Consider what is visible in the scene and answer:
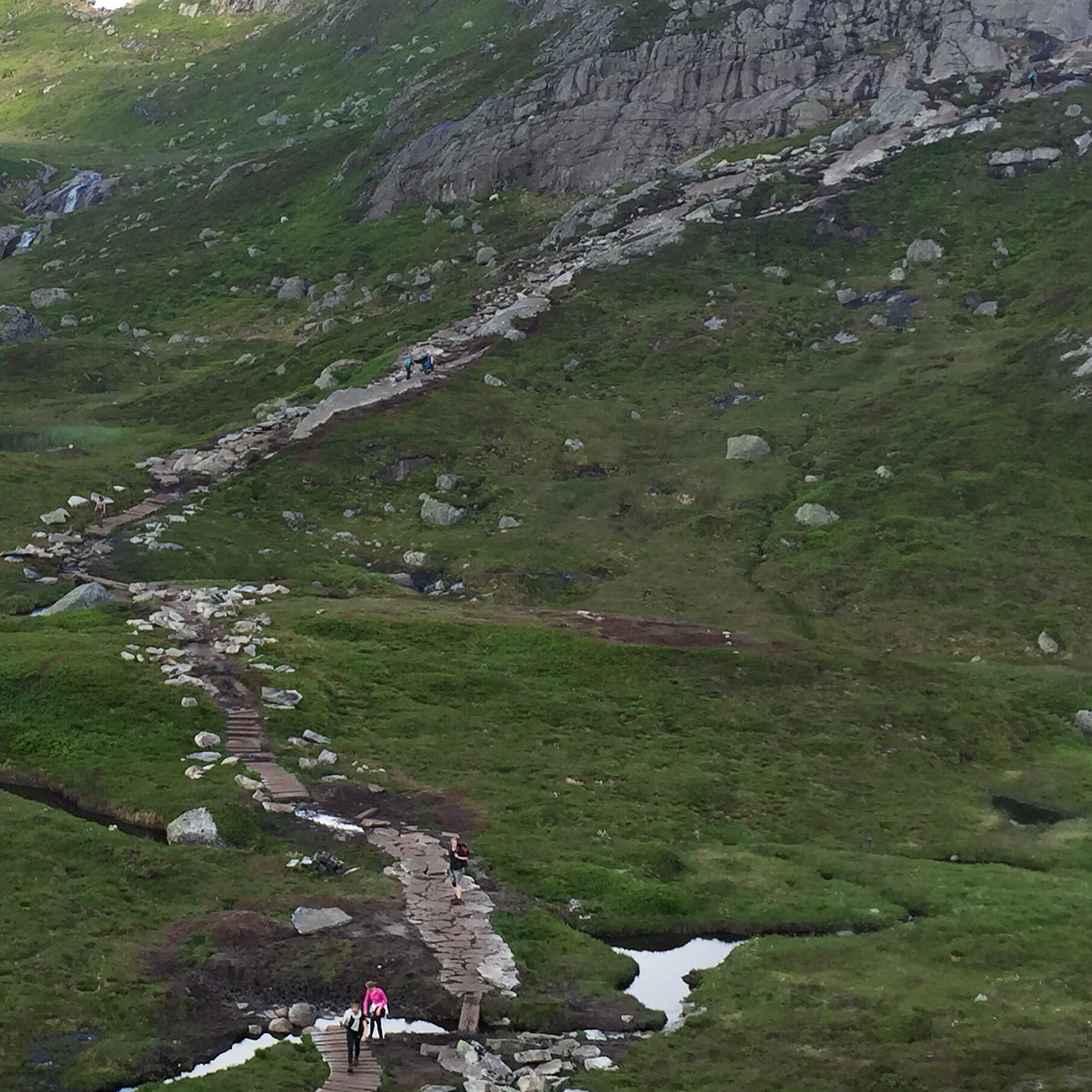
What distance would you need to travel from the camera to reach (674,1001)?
46031mm

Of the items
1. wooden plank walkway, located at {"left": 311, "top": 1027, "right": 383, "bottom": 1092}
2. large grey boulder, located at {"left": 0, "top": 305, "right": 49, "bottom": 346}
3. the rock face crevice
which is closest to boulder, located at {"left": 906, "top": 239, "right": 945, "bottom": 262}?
the rock face crevice

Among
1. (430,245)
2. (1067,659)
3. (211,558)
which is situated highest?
(430,245)

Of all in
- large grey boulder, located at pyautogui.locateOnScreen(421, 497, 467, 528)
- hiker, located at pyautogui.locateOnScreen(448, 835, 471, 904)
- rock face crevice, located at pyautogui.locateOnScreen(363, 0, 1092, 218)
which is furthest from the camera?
rock face crevice, located at pyautogui.locateOnScreen(363, 0, 1092, 218)

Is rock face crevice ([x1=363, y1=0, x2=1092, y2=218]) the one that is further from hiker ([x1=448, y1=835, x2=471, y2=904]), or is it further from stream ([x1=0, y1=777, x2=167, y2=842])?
hiker ([x1=448, y1=835, x2=471, y2=904])

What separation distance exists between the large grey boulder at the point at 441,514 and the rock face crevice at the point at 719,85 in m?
78.7

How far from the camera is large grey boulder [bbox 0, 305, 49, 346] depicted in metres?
154

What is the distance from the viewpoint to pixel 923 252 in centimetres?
14188

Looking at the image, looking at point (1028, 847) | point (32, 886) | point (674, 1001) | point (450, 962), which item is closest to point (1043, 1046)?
point (674, 1001)

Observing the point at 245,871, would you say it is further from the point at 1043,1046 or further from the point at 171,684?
the point at 1043,1046

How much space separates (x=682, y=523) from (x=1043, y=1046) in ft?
220

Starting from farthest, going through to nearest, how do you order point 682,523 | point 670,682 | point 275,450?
point 275,450 < point 682,523 < point 670,682

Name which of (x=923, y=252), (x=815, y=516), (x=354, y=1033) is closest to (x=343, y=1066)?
(x=354, y=1033)

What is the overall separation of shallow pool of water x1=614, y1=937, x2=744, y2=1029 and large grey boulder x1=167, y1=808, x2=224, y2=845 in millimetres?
16260

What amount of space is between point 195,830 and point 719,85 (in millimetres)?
145785
